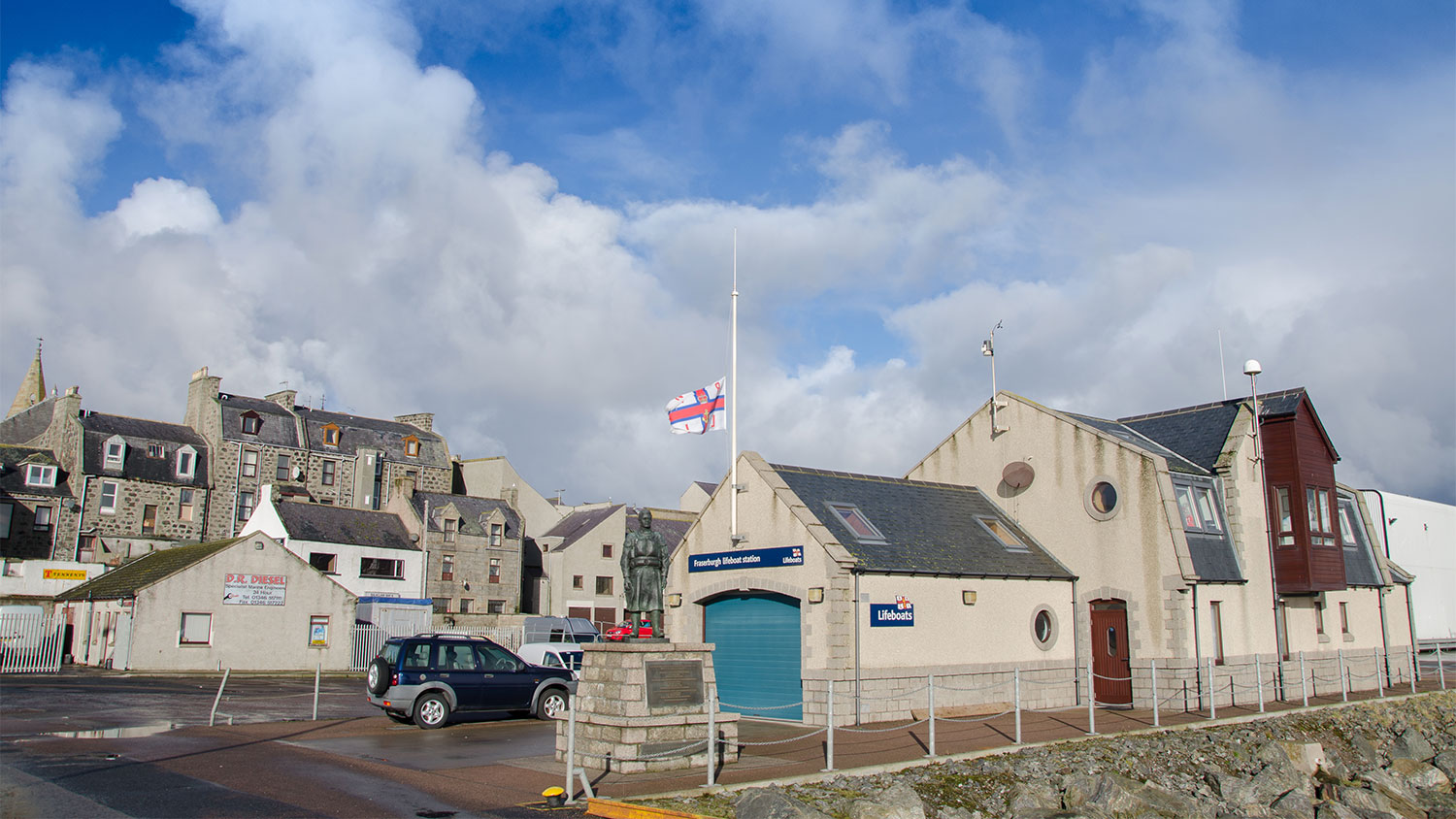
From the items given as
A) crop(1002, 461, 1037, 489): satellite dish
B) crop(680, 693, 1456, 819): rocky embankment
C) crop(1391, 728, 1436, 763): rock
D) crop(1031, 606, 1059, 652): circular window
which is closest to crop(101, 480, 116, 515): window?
crop(1002, 461, 1037, 489): satellite dish

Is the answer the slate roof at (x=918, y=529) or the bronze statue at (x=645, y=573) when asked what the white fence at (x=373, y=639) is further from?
the bronze statue at (x=645, y=573)

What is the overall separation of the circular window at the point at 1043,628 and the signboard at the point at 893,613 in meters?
4.16

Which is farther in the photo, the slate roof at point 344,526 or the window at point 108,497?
the window at point 108,497

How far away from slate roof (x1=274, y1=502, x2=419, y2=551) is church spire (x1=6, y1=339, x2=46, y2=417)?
34578 millimetres

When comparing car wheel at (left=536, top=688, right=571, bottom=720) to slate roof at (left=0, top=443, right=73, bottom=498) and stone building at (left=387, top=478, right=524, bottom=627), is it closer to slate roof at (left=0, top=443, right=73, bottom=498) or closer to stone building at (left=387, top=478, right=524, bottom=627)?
stone building at (left=387, top=478, right=524, bottom=627)

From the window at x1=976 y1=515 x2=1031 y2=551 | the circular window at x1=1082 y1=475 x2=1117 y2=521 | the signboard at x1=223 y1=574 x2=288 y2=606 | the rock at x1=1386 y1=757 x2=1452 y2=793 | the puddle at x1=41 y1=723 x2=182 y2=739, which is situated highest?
the circular window at x1=1082 y1=475 x2=1117 y2=521

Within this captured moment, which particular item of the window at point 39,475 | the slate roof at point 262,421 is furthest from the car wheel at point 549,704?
the slate roof at point 262,421

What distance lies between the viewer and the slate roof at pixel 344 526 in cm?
4616

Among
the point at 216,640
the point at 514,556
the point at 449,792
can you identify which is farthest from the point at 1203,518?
the point at 514,556

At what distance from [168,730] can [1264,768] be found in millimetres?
19553

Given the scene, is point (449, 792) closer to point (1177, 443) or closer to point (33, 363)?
point (1177, 443)

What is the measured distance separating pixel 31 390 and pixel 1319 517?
254 ft

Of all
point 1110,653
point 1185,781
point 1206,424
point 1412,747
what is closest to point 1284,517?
point 1206,424

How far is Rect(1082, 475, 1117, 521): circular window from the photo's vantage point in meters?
24.4
